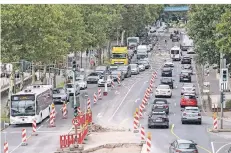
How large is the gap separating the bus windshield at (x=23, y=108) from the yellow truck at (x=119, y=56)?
46.7 metres

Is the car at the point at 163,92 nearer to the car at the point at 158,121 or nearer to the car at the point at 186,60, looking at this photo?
the car at the point at 158,121

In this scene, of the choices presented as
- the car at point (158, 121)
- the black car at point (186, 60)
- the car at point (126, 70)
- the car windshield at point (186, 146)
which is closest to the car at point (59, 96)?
the car at point (158, 121)

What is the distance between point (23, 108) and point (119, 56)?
4800 centimetres

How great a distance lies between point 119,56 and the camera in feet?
314

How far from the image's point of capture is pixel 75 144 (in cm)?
3734

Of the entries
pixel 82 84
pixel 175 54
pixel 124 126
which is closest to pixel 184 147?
pixel 124 126

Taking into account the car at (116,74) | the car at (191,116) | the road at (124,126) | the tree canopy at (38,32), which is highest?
the tree canopy at (38,32)

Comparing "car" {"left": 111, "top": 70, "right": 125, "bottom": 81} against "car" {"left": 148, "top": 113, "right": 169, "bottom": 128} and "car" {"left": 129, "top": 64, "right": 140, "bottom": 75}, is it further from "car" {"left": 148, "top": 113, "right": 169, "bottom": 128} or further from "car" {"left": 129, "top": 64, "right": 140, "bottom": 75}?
"car" {"left": 148, "top": 113, "right": 169, "bottom": 128}

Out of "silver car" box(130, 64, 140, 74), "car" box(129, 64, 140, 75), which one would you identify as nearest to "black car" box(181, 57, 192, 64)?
"silver car" box(130, 64, 140, 74)

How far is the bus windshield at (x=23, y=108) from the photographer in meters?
48.2

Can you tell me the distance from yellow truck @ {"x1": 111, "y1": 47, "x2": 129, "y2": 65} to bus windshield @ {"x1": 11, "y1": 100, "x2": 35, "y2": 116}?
46.7m

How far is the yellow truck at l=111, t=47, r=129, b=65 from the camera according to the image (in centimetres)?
9481

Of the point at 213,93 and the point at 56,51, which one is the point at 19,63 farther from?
the point at 213,93

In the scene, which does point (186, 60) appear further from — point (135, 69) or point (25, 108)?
point (25, 108)
